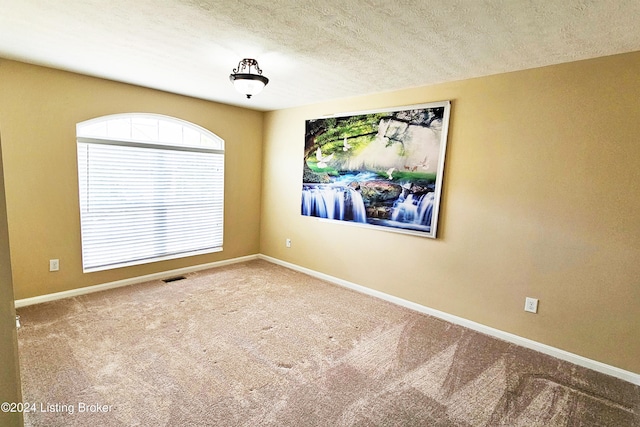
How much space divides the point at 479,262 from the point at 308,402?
2.04 metres

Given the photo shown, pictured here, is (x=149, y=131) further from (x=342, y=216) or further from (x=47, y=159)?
(x=342, y=216)

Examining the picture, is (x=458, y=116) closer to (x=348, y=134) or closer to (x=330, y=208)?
(x=348, y=134)

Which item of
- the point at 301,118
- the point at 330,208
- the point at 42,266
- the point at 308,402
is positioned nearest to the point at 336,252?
the point at 330,208

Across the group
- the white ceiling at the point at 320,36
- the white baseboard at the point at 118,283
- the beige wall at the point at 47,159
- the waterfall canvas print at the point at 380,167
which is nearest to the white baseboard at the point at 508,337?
the waterfall canvas print at the point at 380,167

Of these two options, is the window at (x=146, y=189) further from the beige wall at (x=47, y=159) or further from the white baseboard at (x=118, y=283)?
the white baseboard at (x=118, y=283)

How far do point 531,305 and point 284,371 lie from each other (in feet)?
7.16

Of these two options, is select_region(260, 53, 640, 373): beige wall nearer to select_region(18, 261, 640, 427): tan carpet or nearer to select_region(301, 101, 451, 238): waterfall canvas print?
select_region(301, 101, 451, 238): waterfall canvas print

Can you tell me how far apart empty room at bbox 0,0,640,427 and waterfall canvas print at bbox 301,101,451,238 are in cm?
3

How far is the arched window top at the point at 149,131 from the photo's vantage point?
3480mm

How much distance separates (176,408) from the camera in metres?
1.89

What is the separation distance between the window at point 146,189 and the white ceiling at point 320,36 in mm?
780

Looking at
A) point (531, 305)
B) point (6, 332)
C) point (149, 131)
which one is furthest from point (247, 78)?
point (531, 305)

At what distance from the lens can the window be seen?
11.5 ft

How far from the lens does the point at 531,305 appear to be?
2740 mm
